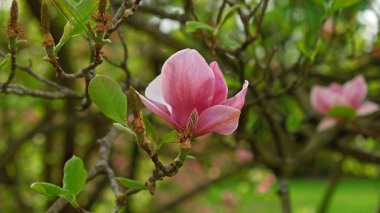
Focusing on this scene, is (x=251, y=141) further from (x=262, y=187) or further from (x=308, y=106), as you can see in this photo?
(x=262, y=187)

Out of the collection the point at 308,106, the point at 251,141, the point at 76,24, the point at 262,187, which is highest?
the point at 76,24

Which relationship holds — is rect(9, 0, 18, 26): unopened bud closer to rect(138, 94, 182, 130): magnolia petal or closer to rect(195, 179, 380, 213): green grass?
rect(138, 94, 182, 130): magnolia petal

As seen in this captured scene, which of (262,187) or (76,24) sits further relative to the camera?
(262,187)

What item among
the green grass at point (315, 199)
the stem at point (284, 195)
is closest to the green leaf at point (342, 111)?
the stem at point (284, 195)

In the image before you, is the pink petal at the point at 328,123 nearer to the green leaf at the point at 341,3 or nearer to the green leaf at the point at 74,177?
the green leaf at the point at 341,3

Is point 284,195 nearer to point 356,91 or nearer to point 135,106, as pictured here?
point 356,91

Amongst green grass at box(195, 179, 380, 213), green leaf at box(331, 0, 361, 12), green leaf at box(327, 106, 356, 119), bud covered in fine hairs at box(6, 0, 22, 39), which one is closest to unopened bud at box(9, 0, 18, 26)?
bud covered in fine hairs at box(6, 0, 22, 39)

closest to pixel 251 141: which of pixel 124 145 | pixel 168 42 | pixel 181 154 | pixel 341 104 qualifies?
pixel 341 104
